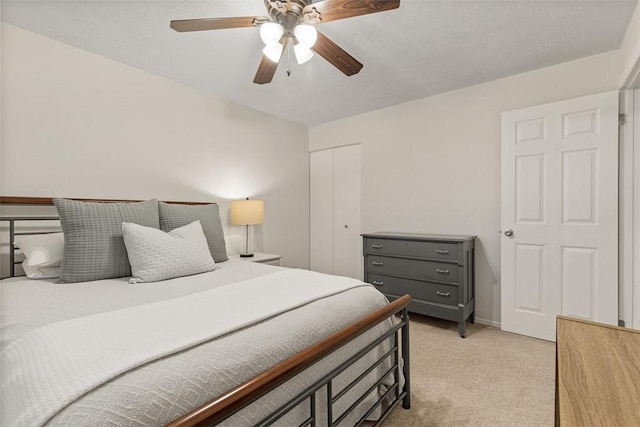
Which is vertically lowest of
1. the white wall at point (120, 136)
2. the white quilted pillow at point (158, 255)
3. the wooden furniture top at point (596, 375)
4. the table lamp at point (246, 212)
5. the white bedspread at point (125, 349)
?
the wooden furniture top at point (596, 375)

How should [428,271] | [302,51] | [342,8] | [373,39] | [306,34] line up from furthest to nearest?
[428,271]
[373,39]
[302,51]
[306,34]
[342,8]

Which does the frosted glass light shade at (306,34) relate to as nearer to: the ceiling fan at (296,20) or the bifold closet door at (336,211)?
the ceiling fan at (296,20)

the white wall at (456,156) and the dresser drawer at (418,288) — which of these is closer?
the white wall at (456,156)

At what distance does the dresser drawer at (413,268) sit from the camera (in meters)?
2.70

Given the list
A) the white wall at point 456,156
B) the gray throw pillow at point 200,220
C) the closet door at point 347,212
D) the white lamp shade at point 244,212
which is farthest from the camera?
the closet door at point 347,212

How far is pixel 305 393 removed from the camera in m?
0.95

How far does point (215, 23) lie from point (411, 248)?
2386 mm

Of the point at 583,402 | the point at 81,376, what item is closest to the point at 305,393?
the point at 81,376

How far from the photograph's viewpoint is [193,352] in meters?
0.87

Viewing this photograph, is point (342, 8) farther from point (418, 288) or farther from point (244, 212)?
point (418, 288)

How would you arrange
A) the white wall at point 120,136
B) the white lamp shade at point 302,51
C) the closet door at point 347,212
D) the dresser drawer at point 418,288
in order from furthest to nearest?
the closet door at point 347,212 → the dresser drawer at point 418,288 → the white wall at point 120,136 → the white lamp shade at point 302,51

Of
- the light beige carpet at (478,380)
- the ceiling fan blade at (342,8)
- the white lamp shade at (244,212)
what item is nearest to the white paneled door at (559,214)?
the light beige carpet at (478,380)

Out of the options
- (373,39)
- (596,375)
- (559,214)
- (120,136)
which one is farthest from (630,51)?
(120,136)

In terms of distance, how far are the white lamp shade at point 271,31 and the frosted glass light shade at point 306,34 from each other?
9cm
